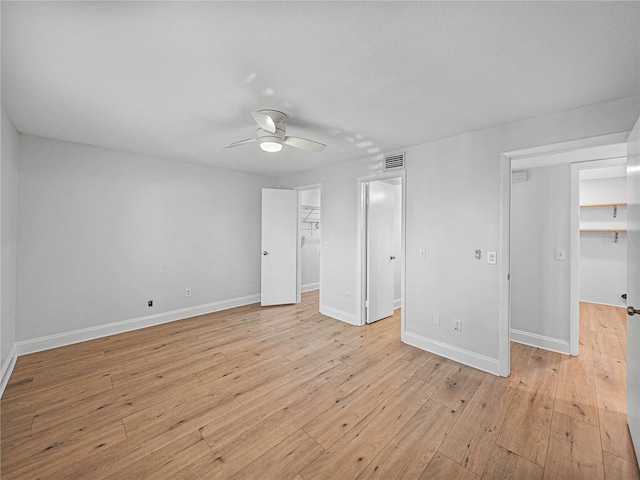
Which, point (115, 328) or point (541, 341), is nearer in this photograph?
point (541, 341)

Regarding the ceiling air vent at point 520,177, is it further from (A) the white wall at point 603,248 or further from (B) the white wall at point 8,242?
(B) the white wall at point 8,242

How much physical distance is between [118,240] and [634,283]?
5170 mm

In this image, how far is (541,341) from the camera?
3205 mm

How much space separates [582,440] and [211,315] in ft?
14.5

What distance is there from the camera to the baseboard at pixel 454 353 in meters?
2.66

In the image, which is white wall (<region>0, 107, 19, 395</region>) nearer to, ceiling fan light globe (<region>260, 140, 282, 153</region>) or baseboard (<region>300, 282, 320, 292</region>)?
ceiling fan light globe (<region>260, 140, 282, 153</region>)

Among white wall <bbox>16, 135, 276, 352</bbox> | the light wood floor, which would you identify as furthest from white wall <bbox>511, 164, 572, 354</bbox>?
white wall <bbox>16, 135, 276, 352</bbox>

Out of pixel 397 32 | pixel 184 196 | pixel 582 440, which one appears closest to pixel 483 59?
pixel 397 32

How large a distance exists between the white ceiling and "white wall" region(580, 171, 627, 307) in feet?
13.3

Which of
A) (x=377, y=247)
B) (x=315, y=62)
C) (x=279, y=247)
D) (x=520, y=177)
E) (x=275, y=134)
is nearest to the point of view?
(x=315, y=62)

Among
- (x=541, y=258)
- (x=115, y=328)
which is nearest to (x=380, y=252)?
(x=541, y=258)

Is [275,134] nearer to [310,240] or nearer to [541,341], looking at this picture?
[541,341]

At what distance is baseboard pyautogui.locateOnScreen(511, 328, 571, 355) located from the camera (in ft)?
9.97

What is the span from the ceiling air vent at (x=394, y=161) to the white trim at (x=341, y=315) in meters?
2.21
